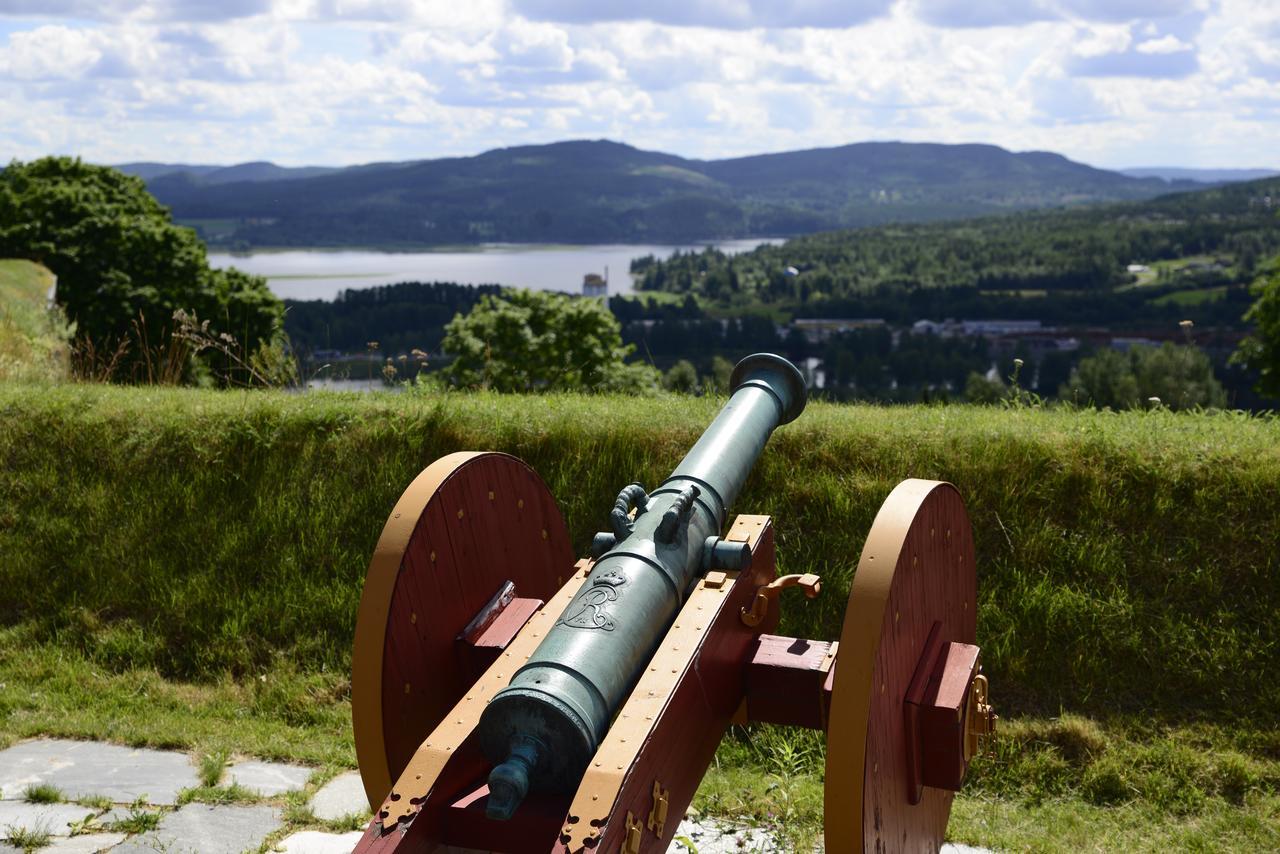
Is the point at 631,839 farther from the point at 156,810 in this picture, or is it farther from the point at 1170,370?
the point at 1170,370

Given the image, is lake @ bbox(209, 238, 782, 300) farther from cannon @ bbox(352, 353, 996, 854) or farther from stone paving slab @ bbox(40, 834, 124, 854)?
cannon @ bbox(352, 353, 996, 854)

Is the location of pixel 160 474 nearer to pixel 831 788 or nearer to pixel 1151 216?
pixel 831 788

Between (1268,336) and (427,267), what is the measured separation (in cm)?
13084

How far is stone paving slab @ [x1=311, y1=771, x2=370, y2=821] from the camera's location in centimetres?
425

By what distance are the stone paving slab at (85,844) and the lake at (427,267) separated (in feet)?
288

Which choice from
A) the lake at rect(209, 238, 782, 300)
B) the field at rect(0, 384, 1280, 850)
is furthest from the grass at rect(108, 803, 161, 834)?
the lake at rect(209, 238, 782, 300)

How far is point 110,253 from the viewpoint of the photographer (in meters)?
30.0

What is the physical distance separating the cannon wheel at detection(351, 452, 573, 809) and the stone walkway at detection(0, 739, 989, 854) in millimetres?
934

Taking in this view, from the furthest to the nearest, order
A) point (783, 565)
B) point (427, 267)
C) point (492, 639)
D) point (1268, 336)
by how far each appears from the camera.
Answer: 1. point (427, 267)
2. point (1268, 336)
3. point (783, 565)
4. point (492, 639)

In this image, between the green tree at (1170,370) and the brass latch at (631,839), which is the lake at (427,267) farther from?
the brass latch at (631,839)

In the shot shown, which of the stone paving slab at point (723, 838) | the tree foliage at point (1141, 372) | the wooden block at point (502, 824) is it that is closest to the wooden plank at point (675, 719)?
the wooden block at point (502, 824)

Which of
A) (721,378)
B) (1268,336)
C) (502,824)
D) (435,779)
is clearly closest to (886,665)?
(502,824)

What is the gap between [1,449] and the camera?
6934 millimetres

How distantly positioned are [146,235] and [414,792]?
1235 inches
